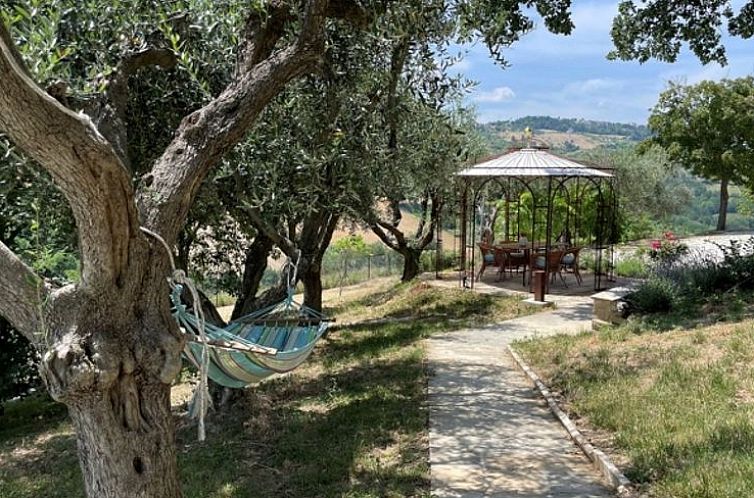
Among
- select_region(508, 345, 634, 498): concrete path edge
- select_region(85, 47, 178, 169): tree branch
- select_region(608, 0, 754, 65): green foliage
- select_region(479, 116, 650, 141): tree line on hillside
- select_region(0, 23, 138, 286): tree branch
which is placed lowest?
select_region(508, 345, 634, 498): concrete path edge

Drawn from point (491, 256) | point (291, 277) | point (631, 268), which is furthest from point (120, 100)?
point (631, 268)

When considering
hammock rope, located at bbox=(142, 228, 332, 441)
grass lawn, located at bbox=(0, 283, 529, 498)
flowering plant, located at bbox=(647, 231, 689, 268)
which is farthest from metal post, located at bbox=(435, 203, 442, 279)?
hammock rope, located at bbox=(142, 228, 332, 441)

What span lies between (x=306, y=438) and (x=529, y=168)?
804 cm

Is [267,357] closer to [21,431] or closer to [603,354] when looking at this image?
[603,354]

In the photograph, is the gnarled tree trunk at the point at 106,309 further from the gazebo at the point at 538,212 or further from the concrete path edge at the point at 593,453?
the gazebo at the point at 538,212

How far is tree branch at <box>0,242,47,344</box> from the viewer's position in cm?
297

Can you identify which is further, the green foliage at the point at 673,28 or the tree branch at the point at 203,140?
the green foliage at the point at 673,28

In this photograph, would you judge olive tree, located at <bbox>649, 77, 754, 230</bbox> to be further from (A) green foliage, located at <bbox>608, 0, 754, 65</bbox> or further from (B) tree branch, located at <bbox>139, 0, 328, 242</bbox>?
(B) tree branch, located at <bbox>139, 0, 328, 242</bbox>

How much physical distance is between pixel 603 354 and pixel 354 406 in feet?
9.16

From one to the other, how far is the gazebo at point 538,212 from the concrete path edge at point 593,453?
6.24m

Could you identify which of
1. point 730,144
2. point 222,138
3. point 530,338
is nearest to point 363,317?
point 530,338

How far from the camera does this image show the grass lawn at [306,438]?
15.6ft

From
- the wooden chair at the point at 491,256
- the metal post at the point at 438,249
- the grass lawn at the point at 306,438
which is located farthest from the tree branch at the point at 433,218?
the grass lawn at the point at 306,438

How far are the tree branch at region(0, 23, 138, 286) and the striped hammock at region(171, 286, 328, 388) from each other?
1.51ft
